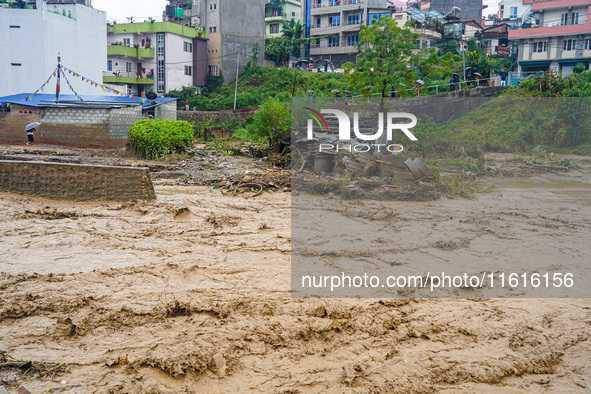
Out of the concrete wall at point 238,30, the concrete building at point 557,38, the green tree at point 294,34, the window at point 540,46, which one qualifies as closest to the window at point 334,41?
the green tree at point 294,34

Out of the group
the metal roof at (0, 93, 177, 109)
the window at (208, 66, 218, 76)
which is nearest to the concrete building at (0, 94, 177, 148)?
the metal roof at (0, 93, 177, 109)

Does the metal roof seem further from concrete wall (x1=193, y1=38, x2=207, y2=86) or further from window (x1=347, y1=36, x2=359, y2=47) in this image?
window (x1=347, y1=36, x2=359, y2=47)

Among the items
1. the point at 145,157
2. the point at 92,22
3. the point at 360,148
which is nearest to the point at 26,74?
the point at 92,22

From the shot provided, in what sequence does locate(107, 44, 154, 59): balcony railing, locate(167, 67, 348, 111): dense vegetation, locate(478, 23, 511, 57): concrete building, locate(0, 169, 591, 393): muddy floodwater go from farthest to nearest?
locate(478, 23, 511, 57): concrete building, locate(107, 44, 154, 59): balcony railing, locate(167, 67, 348, 111): dense vegetation, locate(0, 169, 591, 393): muddy floodwater

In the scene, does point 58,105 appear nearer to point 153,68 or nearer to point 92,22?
point 92,22

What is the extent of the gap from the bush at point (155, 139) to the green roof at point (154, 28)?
22.5m

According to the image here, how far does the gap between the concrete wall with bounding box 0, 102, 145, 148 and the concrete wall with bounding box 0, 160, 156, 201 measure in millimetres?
12298

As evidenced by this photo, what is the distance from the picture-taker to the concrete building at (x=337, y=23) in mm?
41531

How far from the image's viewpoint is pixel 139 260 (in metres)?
6.54

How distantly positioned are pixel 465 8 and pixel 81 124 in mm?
38259

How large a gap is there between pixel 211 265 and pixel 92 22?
106 feet

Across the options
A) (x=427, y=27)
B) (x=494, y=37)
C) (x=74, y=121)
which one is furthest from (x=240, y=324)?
(x=494, y=37)

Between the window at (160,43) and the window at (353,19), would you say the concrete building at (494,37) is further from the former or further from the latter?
the window at (160,43)

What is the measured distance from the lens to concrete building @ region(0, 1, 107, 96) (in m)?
29.4
